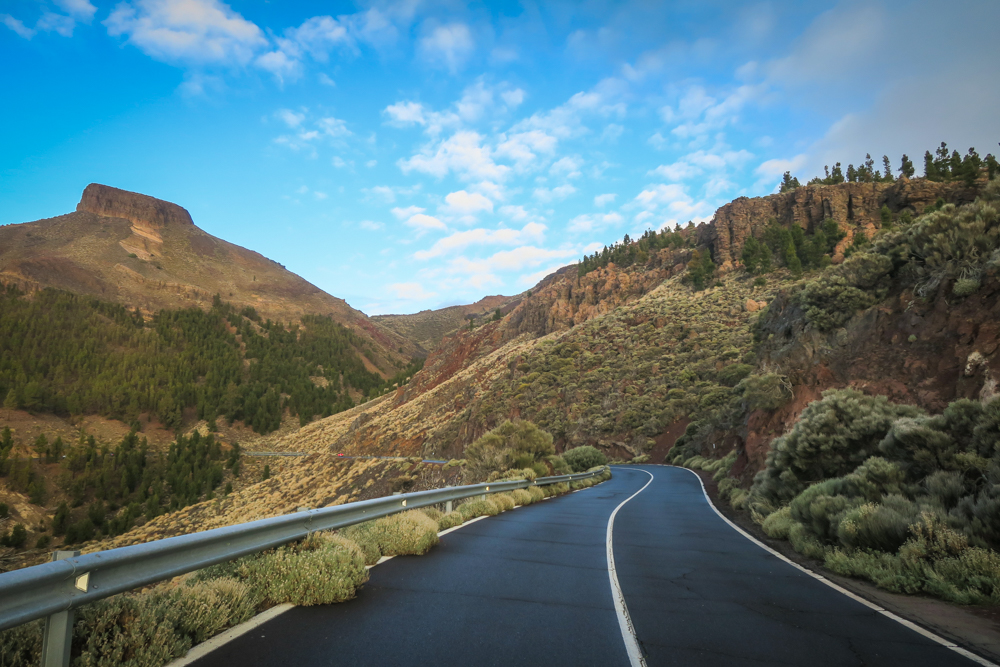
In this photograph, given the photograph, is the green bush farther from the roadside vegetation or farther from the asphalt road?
the roadside vegetation

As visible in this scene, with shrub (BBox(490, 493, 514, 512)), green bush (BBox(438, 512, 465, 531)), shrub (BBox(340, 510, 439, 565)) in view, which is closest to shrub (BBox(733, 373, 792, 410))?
shrub (BBox(490, 493, 514, 512))

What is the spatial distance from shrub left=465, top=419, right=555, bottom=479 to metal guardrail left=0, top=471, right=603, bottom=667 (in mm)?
15177

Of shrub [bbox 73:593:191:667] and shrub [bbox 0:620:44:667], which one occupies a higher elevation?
shrub [bbox 0:620:44:667]

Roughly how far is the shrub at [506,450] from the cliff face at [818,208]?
63115mm

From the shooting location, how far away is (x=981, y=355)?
45.4 ft

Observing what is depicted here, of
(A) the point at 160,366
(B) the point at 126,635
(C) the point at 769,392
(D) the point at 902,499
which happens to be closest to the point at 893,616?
(D) the point at 902,499

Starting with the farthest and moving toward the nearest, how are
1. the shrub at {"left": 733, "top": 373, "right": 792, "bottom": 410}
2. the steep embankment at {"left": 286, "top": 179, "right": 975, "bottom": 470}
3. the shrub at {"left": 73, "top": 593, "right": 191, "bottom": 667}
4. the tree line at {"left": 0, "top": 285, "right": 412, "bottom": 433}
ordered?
the tree line at {"left": 0, "top": 285, "right": 412, "bottom": 433}
the steep embankment at {"left": 286, "top": 179, "right": 975, "bottom": 470}
the shrub at {"left": 733, "top": 373, "right": 792, "bottom": 410}
the shrub at {"left": 73, "top": 593, "right": 191, "bottom": 667}

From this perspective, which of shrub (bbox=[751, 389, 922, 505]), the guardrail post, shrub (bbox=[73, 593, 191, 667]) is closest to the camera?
the guardrail post

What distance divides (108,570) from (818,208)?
3638 inches

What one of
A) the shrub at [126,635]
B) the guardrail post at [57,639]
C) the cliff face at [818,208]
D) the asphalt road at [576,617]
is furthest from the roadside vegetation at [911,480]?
the cliff face at [818,208]

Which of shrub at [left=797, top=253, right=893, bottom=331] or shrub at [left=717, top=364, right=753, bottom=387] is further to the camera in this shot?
shrub at [left=717, top=364, right=753, bottom=387]

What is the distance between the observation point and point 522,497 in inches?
595

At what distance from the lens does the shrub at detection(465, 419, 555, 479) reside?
2061cm

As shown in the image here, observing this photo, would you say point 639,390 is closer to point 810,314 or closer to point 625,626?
point 810,314
